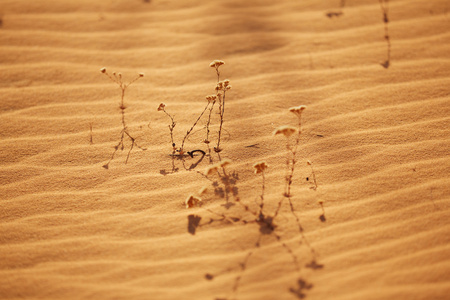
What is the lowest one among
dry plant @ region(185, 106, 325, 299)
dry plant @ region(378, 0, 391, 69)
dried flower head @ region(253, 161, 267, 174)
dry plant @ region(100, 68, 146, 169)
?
dry plant @ region(185, 106, 325, 299)

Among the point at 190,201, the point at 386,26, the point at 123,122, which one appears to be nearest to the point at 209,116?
the point at 123,122

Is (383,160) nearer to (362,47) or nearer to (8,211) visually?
(362,47)

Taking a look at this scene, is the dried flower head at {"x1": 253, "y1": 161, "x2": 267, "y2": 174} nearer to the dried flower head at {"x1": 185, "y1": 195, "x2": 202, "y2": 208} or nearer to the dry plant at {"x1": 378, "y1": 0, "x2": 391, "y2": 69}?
the dried flower head at {"x1": 185, "y1": 195, "x2": 202, "y2": 208}

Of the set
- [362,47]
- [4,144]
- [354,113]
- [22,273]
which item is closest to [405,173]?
[354,113]

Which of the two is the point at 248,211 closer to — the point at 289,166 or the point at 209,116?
the point at 289,166

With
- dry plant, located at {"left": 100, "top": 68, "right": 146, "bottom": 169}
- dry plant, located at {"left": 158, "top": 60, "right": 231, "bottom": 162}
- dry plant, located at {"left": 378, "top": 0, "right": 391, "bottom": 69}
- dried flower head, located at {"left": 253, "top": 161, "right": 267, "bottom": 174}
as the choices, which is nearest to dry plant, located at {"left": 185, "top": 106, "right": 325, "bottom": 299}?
dried flower head, located at {"left": 253, "top": 161, "right": 267, "bottom": 174}

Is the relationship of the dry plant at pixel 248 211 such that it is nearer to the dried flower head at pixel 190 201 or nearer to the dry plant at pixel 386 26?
the dried flower head at pixel 190 201
